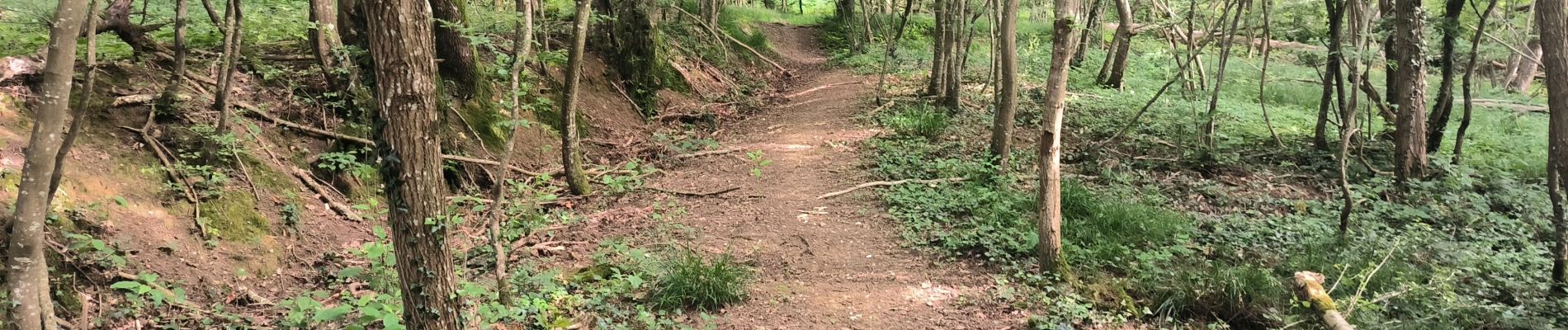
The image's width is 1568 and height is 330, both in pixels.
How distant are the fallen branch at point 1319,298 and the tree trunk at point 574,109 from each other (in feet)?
19.6

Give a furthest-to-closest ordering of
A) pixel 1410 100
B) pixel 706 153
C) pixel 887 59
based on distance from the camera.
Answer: pixel 887 59, pixel 706 153, pixel 1410 100

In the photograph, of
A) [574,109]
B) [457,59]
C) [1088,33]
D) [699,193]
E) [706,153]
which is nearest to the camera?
[574,109]

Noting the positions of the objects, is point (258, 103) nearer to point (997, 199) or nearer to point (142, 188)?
point (142, 188)

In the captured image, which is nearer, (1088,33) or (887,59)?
(887,59)

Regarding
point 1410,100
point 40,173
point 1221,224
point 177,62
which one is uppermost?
point 177,62

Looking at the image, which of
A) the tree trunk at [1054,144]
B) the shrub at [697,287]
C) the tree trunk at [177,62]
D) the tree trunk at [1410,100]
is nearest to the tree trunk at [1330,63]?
the tree trunk at [1410,100]

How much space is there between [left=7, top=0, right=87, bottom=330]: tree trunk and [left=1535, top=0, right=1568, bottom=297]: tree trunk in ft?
29.7

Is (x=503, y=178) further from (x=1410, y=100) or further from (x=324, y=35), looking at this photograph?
(x=1410, y=100)

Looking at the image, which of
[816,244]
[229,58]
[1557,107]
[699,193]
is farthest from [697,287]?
[1557,107]

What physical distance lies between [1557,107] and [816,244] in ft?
19.3

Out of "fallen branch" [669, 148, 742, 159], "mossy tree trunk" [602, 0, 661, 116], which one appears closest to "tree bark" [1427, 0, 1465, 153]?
"fallen branch" [669, 148, 742, 159]

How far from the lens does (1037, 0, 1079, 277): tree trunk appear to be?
5137mm

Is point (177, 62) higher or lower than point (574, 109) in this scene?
higher

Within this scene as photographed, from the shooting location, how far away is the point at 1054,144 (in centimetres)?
535
